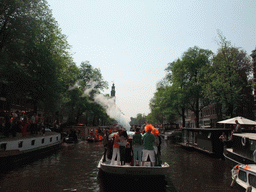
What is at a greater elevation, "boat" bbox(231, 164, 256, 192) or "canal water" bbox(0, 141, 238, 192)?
"boat" bbox(231, 164, 256, 192)

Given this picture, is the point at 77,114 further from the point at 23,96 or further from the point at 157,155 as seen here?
the point at 157,155

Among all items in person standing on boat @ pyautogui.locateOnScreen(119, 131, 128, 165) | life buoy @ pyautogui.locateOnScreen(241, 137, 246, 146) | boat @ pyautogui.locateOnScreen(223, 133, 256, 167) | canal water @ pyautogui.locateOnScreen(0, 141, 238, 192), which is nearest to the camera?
canal water @ pyautogui.locateOnScreen(0, 141, 238, 192)

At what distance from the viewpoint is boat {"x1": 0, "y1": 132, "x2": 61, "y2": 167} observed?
617 inches

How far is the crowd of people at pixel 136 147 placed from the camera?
10594 millimetres

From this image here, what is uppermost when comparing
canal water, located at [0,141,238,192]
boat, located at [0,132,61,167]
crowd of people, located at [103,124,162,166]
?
crowd of people, located at [103,124,162,166]

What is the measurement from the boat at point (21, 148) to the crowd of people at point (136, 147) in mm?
7904

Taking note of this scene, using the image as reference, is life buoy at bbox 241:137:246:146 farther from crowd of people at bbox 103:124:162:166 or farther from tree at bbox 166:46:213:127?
tree at bbox 166:46:213:127

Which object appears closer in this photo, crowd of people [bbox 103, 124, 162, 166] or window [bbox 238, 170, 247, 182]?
window [bbox 238, 170, 247, 182]

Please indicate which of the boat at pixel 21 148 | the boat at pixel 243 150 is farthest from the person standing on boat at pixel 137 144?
the boat at pixel 21 148

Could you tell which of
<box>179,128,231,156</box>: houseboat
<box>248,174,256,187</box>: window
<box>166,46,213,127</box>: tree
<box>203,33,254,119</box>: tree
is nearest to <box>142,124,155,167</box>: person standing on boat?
<box>248,174,256,187</box>: window

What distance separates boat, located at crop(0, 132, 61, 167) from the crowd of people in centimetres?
790

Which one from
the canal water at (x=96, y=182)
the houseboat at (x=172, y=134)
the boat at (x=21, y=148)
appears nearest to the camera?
the canal water at (x=96, y=182)

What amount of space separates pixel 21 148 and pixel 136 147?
1181 centimetres

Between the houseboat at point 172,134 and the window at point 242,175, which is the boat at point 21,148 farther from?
the houseboat at point 172,134
